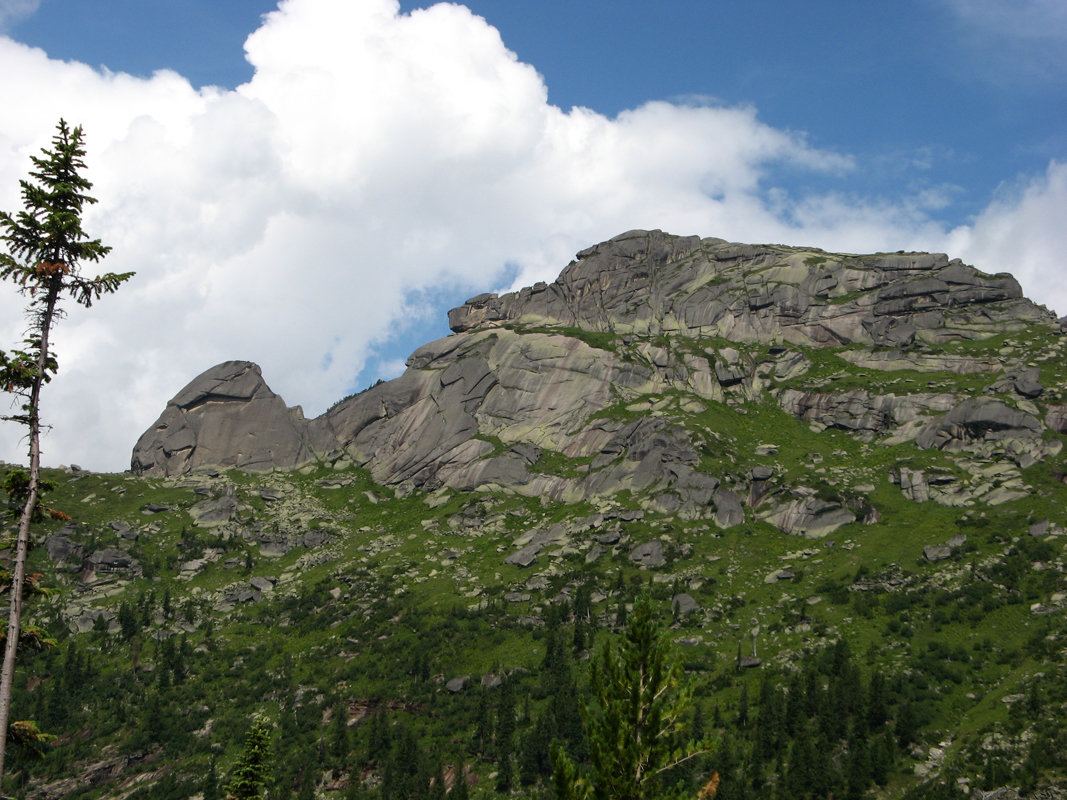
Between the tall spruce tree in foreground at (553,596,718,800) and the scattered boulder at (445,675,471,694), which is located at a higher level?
the tall spruce tree in foreground at (553,596,718,800)

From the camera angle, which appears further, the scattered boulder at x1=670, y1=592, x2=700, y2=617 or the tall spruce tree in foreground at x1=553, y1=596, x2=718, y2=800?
the scattered boulder at x1=670, y1=592, x2=700, y2=617

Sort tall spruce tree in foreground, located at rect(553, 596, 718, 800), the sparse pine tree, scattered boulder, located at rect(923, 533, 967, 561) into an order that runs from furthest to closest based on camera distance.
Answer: scattered boulder, located at rect(923, 533, 967, 561) < the sparse pine tree < tall spruce tree in foreground, located at rect(553, 596, 718, 800)

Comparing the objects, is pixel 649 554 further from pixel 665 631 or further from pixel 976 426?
pixel 976 426

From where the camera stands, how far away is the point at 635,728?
125 feet

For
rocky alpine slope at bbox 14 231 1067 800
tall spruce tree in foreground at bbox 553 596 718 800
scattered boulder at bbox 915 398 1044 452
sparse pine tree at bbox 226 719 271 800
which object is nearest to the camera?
tall spruce tree in foreground at bbox 553 596 718 800

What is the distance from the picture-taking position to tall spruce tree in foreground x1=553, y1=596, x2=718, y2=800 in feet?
122

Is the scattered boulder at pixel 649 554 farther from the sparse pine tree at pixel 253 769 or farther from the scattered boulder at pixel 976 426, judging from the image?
the sparse pine tree at pixel 253 769

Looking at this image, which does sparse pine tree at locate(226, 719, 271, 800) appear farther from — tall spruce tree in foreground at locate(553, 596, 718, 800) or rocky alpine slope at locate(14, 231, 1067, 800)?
rocky alpine slope at locate(14, 231, 1067, 800)

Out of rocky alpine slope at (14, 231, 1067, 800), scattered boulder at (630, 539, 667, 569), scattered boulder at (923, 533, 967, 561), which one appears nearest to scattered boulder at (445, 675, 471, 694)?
rocky alpine slope at (14, 231, 1067, 800)

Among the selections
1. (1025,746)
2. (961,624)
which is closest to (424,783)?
(1025,746)

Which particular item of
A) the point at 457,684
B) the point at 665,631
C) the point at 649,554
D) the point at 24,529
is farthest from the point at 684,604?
the point at 24,529

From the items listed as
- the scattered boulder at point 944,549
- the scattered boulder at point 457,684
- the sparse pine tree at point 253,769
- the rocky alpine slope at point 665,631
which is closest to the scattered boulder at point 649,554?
the rocky alpine slope at point 665,631

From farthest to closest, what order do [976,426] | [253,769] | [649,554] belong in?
[976,426] → [649,554] → [253,769]

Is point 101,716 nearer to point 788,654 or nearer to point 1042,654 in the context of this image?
point 788,654
